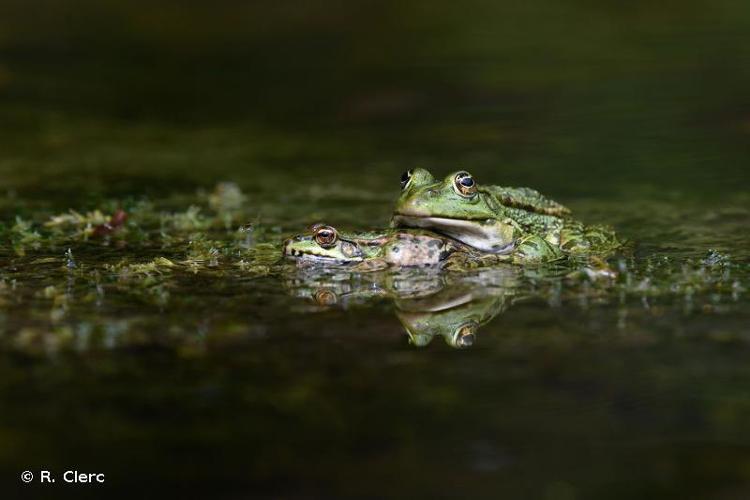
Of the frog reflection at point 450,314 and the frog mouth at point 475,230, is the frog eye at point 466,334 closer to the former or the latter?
the frog reflection at point 450,314

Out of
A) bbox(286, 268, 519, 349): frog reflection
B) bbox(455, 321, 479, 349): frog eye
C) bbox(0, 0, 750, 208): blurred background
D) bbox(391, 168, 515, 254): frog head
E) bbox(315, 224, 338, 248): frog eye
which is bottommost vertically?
bbox(455, 321, 479, 349): frog eye

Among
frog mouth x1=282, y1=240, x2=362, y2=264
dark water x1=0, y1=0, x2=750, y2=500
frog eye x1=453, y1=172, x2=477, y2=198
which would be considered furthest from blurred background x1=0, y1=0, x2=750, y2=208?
frog mouth x1=282, y1=240, x2=362, y2=264

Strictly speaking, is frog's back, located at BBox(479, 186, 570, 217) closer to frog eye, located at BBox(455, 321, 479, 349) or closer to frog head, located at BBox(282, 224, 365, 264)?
frog head, located at BBox(282, 224, 365, 264)

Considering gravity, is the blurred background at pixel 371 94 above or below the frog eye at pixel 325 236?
above

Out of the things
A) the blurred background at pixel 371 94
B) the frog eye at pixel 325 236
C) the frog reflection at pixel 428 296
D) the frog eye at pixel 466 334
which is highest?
the blurred background at pixel 371 94

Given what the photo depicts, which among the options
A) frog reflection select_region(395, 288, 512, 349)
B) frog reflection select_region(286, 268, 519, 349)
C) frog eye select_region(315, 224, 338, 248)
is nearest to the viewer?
frog reflection select_region(395, 288, 512, 349)

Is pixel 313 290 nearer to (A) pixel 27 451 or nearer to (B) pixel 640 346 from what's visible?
(B) pixel 640 346

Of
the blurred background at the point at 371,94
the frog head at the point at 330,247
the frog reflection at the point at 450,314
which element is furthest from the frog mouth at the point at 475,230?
the blurred background at the point at 371,94
